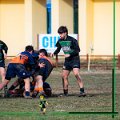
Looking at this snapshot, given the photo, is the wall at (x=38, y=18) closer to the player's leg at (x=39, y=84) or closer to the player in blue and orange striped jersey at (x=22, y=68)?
the player in blue and orange striped jersey at (x=22, y=68)

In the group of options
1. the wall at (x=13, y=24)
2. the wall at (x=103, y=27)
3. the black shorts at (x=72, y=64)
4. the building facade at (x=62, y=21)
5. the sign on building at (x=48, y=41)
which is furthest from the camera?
the wall at (x=13, y=24)

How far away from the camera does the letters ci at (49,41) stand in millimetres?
30125

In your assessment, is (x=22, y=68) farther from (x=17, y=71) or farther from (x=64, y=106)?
(x=64, y=106)

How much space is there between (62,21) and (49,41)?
891cm

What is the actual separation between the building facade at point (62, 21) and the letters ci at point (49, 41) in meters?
7.04

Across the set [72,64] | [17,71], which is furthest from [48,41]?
[17,71]

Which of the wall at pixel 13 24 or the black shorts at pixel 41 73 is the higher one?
the wall at pixel 13 24

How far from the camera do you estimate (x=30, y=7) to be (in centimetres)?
3888

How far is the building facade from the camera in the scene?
38.5 metres

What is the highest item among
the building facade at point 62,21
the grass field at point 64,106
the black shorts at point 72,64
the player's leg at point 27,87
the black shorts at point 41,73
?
the building facade at point 62,21

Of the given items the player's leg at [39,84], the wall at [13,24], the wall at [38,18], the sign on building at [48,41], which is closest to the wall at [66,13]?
the wall at [38,18]

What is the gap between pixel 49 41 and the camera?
30.3m

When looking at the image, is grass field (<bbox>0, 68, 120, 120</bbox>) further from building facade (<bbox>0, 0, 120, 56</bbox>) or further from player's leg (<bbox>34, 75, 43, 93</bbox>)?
building facade (<bbox>0, 0, 120, 56</bbox>)

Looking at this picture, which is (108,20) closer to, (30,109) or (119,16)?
(119,16)
